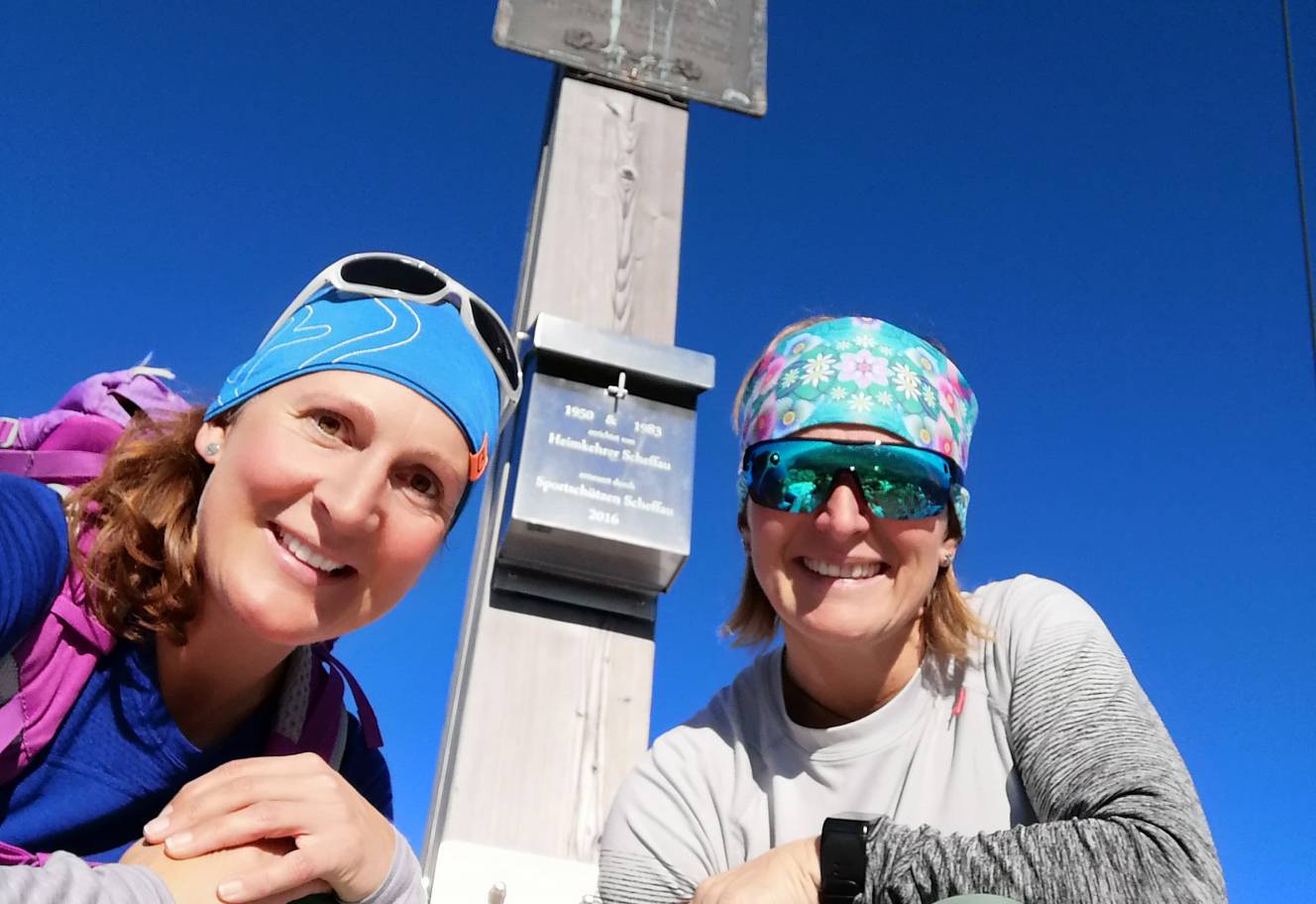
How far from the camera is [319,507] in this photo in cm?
148

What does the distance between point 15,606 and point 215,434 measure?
1.27ft

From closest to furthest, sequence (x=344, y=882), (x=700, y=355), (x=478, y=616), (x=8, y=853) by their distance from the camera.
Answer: (x=8, y=853) < (x=344, y=882) < (x=478, y=616) < (x=700, y=355)

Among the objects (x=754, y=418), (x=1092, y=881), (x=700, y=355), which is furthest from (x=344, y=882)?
(x=700, y=355)

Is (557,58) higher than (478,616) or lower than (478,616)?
higher

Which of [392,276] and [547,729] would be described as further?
[547,729]

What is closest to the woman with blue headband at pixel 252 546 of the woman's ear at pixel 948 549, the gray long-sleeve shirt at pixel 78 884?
the gray long-sleeve shirt at pixel 78 884

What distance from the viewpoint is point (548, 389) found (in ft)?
8.54

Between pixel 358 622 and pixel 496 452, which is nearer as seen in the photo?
pixel 358 622

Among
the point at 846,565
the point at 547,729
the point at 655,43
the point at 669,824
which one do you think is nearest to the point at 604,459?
the point at 547,729

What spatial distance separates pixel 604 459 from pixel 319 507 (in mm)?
A: 1151

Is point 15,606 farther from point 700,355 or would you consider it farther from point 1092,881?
point 700,355

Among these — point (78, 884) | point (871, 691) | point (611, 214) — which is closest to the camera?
point (78, 884)

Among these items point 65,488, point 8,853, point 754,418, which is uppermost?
point 754,418

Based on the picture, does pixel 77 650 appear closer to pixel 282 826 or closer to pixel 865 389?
pixel 282 826
